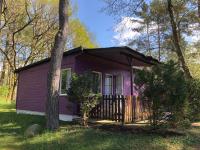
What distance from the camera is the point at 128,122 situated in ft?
37.2

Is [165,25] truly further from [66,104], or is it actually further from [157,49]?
[66,104]

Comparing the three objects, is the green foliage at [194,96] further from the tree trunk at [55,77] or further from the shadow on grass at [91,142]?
the tree trunk at [55,77]

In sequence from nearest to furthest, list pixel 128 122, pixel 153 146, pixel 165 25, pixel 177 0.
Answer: pixel 153 146 < pixel 128 122 < pixel 177 0 < pixel 165 25

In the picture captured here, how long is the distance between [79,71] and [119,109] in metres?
3.06

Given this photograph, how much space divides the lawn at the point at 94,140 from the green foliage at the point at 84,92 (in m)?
1.04

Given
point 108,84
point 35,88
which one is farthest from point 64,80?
point 108,84

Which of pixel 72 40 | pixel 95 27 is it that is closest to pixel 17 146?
pixel 72 40

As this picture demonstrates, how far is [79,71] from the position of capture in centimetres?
1309

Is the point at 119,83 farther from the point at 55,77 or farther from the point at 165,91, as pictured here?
the point at 165,91

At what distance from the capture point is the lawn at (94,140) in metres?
8.07

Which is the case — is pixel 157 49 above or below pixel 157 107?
above

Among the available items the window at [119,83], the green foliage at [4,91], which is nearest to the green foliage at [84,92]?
the window at [119,83]

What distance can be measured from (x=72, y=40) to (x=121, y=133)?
971 inches

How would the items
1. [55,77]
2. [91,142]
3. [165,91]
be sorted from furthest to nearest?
[55,77]
[165,91]
[91,142]
